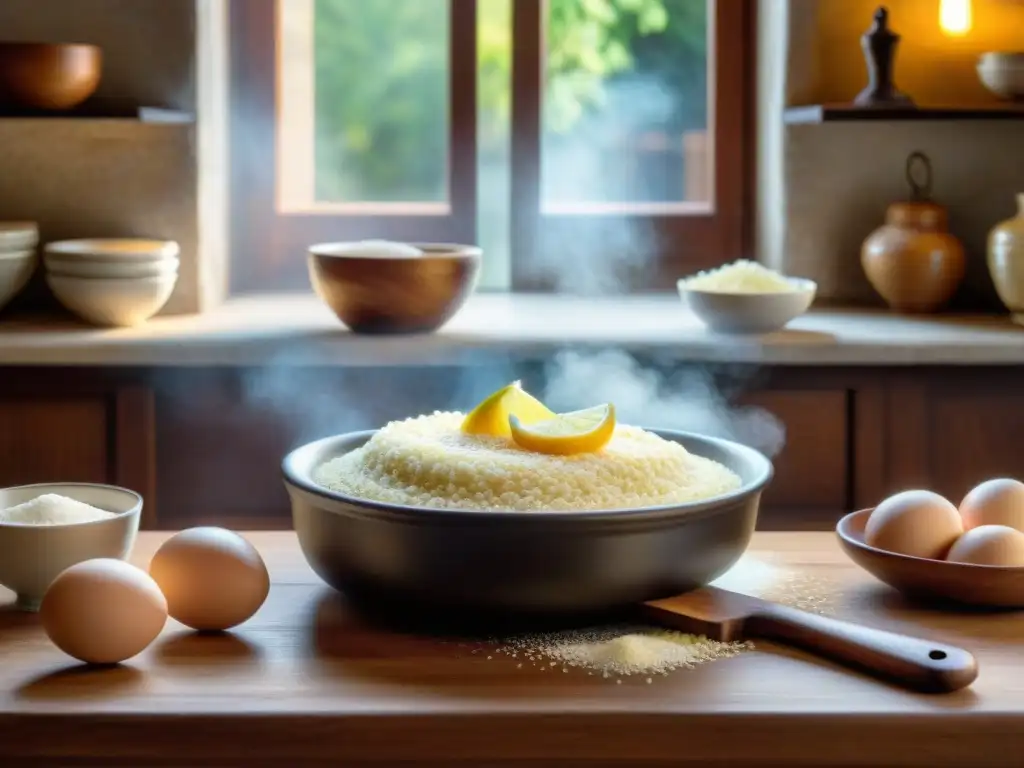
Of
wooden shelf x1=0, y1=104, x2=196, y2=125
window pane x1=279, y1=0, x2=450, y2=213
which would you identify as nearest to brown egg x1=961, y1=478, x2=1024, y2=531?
wooden shelf x1=0, y1=104, x2=196, y2=125

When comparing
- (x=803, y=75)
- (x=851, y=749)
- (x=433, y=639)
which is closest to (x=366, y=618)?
(x=433, y=639)

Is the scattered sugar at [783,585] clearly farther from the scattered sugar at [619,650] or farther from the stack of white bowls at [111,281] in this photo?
the stack of white bowls at [111,281]

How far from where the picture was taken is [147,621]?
1.15 m

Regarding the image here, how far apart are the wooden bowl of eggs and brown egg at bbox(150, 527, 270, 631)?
0.54 m

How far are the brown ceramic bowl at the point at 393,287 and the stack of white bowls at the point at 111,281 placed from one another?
0.30m

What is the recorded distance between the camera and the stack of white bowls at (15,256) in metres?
2.86

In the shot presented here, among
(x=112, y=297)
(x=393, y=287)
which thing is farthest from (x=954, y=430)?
(x=112, y=297)

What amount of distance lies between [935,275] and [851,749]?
7.21 ft

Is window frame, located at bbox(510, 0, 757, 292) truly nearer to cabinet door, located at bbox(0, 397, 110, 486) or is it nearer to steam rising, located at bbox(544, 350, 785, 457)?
steam rising, located at bbox(544, 350, 785, 457)

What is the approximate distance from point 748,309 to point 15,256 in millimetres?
1411

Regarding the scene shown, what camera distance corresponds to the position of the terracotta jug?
3086mm

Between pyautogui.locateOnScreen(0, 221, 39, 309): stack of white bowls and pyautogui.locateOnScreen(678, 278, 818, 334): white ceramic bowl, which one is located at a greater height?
pyautogui.locateOnScreen(0, 221, 39, 309): stack of white bowls

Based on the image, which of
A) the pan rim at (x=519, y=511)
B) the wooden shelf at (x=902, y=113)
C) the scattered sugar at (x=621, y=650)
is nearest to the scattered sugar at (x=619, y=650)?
the scattered sugar at (x=621, y=650)

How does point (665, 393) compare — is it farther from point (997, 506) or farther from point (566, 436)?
point (566, 436)
